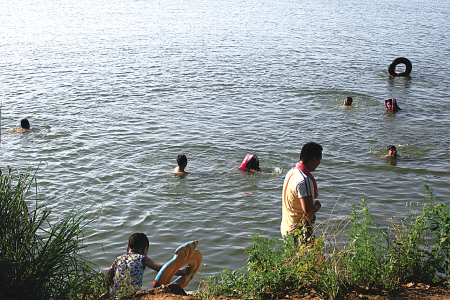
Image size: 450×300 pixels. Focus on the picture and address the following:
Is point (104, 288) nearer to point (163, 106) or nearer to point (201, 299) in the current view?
point (201, 299)

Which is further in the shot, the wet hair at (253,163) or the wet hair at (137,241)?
the wet hair at (253,163)

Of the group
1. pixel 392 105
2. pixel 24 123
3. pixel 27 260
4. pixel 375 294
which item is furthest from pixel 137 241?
pixel 392 105

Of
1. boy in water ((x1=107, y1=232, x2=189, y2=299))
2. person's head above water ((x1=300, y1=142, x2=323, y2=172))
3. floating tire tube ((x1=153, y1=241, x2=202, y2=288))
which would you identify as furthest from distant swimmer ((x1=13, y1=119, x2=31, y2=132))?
person's head above water ((x1=300, y1=142, x2=323, y2=172))

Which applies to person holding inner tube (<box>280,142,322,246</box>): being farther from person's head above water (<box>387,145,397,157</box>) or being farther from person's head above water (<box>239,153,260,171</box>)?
person's head above water (<box>387,145,397,157</box>)

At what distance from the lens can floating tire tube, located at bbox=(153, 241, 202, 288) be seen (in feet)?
18.2

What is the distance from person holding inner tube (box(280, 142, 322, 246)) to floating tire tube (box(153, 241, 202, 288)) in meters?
1.28

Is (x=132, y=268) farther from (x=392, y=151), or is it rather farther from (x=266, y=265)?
(x=392, y=151)

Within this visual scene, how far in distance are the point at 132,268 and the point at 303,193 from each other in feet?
7.95

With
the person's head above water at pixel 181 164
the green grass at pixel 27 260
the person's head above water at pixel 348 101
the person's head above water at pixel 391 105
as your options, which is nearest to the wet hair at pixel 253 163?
the person's head above water at pixel 181 164

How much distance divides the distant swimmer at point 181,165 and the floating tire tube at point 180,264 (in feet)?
18.8

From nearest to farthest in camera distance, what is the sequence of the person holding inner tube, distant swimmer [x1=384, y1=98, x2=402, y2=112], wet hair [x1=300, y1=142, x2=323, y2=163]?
1. the person holding inner tube
2. wet hair [x1=300, y1=142, x2=323, y2=163]
3. distant swimmer [x1=384, y1=98, x2=402, y2=112]

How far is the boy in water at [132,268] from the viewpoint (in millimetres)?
5336

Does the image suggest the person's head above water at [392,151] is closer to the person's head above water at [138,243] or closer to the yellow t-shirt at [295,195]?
Result: the yellow t-shirt at [295,195]

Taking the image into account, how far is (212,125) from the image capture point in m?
15.9
